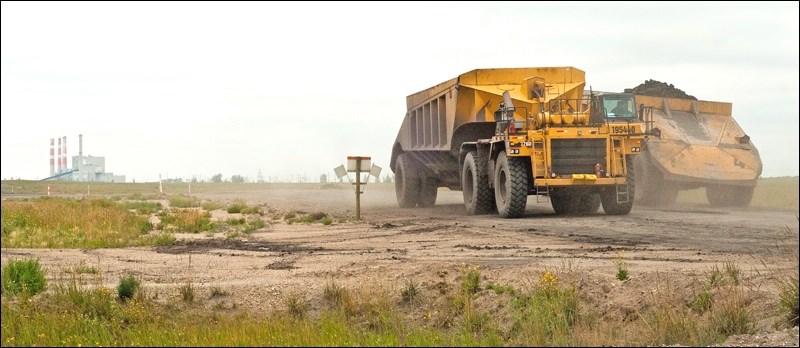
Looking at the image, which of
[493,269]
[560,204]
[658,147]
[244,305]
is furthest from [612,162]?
[244,305]

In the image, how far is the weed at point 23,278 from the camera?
494 inches

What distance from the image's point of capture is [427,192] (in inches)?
1254

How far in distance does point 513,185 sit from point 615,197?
2.76 metres

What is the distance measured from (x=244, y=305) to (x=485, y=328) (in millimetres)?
3105

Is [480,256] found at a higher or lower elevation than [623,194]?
lower

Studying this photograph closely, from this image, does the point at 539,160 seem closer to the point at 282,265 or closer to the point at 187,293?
the point at 282,265

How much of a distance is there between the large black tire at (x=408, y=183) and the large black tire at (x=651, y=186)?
7.11 metres

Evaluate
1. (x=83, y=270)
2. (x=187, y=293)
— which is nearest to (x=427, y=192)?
(x=83, y=270)

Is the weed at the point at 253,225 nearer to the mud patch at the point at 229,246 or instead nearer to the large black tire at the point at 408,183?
the mud patch at the point at 229,246

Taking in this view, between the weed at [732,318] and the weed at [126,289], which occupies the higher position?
the weed at [126,289]

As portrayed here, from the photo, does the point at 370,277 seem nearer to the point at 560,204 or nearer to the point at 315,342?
the point at 315,342

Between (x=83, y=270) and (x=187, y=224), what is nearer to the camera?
(x=83, y=270)

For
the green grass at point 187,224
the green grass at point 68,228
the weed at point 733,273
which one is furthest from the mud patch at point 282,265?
the green grass at point 187,224

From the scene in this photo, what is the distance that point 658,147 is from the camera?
2639 centimetres
